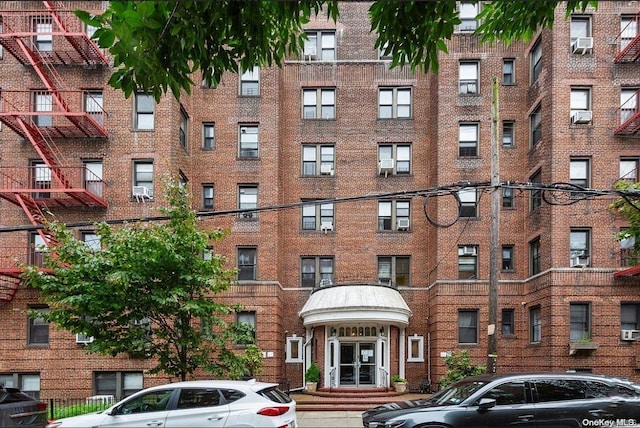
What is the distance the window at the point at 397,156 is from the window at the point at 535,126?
17.6ft

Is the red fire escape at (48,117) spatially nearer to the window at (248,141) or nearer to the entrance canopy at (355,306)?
the window at (248,141)

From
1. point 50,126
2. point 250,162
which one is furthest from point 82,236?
point 250,162

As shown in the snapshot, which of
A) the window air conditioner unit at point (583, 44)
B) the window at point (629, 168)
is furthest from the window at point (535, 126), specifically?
the window at point (629, 168)

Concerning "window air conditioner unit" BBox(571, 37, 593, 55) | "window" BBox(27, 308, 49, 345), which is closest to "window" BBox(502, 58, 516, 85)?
"window air conditioner unit" BBox(571, 37, 593, 55)

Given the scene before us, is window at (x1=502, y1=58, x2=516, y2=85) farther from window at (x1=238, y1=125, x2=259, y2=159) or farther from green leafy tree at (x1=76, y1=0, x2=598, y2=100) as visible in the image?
green leafy tree at (x1=76, y1=0, x2=598, y2=100)

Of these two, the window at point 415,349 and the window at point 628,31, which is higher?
the window at point 628,31

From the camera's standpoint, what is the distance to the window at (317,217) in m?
24.5

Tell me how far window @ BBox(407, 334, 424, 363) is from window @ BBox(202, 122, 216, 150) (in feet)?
41.1

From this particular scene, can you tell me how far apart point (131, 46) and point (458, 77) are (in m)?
21.8

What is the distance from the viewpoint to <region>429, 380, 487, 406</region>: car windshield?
1006 cm

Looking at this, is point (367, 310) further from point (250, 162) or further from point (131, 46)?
point (131, 46)

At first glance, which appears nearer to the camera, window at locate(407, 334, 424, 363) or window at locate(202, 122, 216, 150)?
window at locate(407, 334, 424, 363)

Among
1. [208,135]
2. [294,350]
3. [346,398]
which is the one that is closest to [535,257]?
[346,398]

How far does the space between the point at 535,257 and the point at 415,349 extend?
6.54 m
